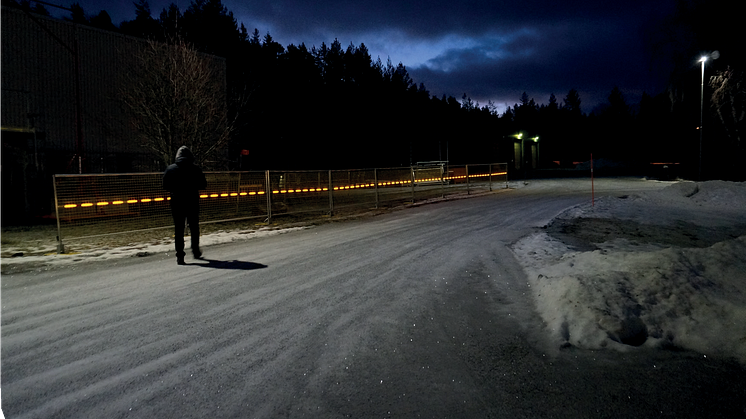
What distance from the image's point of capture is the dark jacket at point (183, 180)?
7160 millimetres

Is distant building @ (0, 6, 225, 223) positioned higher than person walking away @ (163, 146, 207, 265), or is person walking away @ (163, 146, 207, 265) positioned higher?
distant building @ (0, 6, 225, 223)

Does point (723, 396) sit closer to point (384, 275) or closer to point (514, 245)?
point (384, 275)

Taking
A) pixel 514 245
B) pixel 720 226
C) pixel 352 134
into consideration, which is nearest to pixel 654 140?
pixel 352 134

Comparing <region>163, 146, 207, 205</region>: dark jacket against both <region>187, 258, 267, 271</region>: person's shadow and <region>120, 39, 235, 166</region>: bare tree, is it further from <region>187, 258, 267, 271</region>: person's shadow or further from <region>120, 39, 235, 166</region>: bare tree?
<region>120, 39, 235, 166</region>: bare tree

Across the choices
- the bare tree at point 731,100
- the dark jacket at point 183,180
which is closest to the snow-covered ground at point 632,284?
the dark jacket at point 183,180

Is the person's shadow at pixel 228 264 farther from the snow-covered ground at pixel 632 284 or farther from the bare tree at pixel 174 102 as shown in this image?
the bare tree at pixel 174 102

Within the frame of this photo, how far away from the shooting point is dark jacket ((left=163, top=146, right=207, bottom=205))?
282 inches

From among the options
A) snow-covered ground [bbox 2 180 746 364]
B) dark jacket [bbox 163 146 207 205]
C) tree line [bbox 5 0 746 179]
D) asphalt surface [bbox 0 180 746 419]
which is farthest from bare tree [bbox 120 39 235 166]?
asphalt surface [bbox 0 180 746 419]

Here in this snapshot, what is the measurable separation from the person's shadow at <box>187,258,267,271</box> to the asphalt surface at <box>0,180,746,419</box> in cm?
23

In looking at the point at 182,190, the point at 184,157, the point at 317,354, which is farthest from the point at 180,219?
the point at 317,354

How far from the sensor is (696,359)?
11.4 ft

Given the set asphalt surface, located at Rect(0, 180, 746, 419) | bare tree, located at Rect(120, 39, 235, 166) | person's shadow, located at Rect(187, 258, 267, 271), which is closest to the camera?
asphalt surface, located at Rect(0, 180, 746, 419)

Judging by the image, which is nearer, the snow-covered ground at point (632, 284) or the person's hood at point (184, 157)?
→ the snow-covered ground at point (632, 284)

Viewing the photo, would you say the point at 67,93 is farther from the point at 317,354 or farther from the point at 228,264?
the point at 317,354
